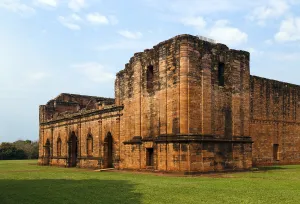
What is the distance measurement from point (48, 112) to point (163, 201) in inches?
1278

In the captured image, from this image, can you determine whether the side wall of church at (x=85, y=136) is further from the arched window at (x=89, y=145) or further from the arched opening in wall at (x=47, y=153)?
the arched opening in wall at (x=47, y=153)

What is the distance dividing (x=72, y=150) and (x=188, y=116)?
1749cm

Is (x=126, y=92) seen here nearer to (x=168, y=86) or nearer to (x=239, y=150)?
(x=168, y=86)

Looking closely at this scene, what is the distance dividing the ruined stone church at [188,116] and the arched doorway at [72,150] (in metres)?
2.72

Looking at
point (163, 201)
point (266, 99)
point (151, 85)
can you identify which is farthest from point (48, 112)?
point (163, 201)

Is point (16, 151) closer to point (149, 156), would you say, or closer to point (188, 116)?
point (149, 156)

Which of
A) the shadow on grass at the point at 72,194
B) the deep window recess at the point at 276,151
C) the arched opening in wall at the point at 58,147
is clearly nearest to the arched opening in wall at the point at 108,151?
the arched opening in wall at the point at 58,147

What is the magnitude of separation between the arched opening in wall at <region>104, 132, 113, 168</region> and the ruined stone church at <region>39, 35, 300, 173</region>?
0.02 m

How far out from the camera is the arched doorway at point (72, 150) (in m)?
33.7

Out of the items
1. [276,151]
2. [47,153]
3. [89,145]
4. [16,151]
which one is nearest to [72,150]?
[89,145]

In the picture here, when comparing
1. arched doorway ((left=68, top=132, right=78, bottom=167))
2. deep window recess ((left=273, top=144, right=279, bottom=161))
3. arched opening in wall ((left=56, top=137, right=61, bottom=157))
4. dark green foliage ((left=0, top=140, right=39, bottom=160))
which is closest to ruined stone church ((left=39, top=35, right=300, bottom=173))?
deep window recess ((left=273, top=144, right=279, bottom=161))

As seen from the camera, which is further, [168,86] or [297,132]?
[297,132]

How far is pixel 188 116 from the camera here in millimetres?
19625

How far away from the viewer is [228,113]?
2211 centimetres
